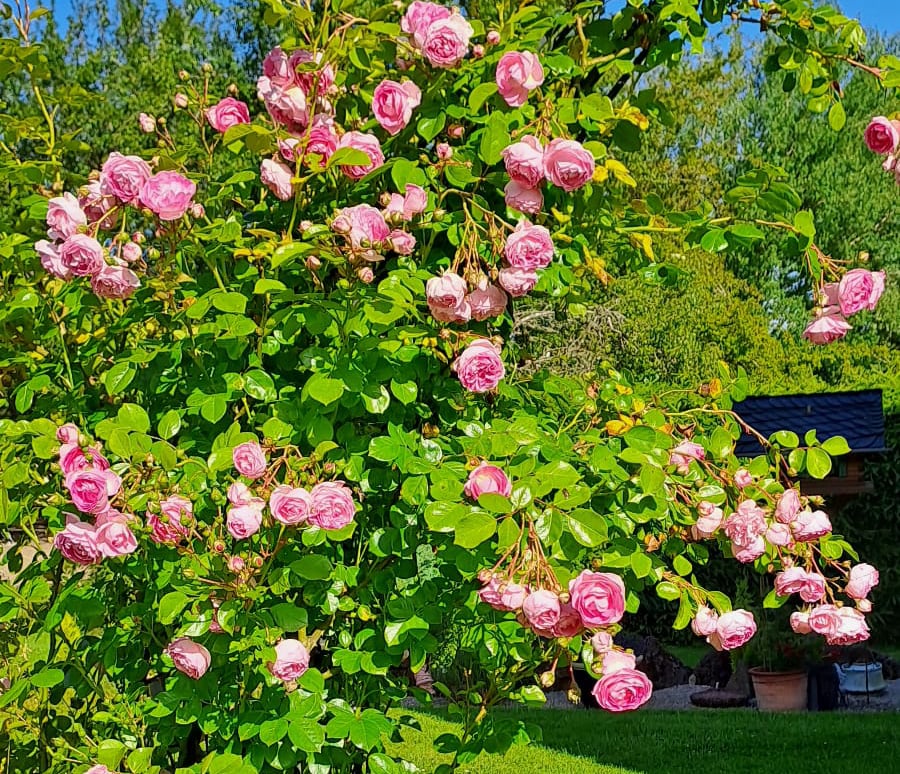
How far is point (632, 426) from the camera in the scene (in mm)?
1789

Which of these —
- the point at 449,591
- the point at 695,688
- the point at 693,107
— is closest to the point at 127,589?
the point at 449,591

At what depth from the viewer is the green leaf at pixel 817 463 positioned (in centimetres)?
189

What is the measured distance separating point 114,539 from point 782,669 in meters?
6.81

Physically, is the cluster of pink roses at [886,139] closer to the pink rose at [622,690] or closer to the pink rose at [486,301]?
the pink rose at [486,301]

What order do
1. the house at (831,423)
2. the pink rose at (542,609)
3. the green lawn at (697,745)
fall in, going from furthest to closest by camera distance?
1. the house at (831,423)
2. the green lawn at (697,745)
3. the pink rose at (542,609)

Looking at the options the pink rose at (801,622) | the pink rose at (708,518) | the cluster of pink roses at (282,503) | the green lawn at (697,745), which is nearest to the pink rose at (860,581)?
the pink rose at (801,622)

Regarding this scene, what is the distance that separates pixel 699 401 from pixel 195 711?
1165 millimetres

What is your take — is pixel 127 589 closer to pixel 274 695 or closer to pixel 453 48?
pixel 274 695

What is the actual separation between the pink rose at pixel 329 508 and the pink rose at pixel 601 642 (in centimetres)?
40

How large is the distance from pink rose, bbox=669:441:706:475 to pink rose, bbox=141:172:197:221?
0.93 metres

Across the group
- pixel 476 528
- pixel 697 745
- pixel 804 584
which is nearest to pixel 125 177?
pixel 476 528

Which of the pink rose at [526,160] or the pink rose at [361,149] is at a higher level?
the pink rose at [361,149]

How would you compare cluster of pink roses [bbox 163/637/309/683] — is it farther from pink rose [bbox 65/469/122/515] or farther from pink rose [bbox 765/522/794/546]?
pink rose [bbox 765/522/794/546]

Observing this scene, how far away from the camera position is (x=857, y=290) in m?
1.82
